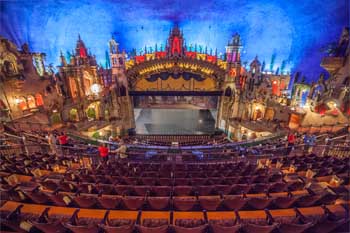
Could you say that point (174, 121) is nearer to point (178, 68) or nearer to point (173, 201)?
point (178, 68)

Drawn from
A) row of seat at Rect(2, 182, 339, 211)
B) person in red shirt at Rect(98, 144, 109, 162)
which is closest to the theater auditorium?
person in red shirt at Rect(98, 144, 109, 162)

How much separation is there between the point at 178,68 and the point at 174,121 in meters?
9.56

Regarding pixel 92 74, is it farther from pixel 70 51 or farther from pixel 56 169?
pixel 56 169

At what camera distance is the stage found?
26.4 m

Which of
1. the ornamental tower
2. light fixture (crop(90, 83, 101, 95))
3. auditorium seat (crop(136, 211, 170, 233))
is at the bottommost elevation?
auditorium seat (crop(136, 211, 170, 233))

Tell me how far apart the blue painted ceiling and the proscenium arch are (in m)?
4.44

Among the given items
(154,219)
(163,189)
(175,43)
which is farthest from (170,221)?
(175,43)

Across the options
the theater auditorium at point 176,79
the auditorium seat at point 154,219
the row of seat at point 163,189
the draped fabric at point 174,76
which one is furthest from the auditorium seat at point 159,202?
the draped fabric at point 174,76

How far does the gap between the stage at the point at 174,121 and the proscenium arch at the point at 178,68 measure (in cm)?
580

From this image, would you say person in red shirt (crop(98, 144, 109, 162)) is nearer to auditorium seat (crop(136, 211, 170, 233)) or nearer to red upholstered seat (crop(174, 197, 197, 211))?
auditorium seat (crop(136, 211, 170, 233))

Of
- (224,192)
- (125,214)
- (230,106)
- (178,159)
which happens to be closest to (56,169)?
(125,214)

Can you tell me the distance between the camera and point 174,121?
A: 94.5ft

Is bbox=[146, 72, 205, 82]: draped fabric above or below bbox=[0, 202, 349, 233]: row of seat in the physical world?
above

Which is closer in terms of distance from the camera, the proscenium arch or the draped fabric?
the proscenium arch
